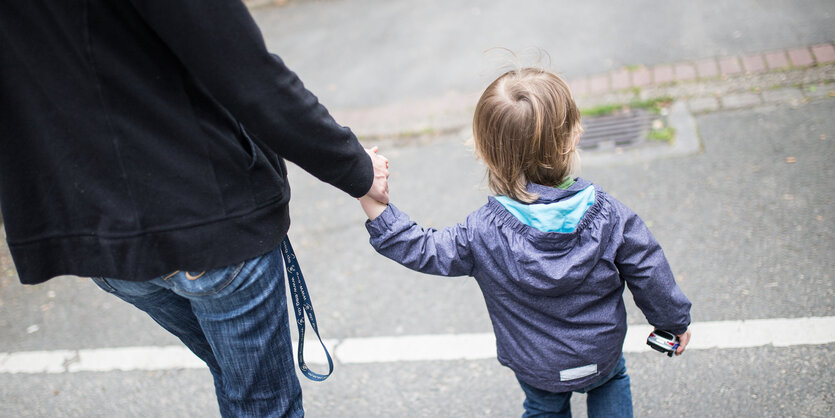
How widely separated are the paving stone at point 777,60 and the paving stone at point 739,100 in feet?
1.31

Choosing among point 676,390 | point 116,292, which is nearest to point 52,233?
point 116,292

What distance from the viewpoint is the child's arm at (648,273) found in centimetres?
177

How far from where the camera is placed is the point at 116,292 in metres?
1.73

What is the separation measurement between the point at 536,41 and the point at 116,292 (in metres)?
Result: 4.52

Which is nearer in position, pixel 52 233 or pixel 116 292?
pixel 52 233

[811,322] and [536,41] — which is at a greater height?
[811,322]

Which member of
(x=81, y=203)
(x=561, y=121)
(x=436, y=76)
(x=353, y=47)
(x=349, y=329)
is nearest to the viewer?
(x=81, y=203)

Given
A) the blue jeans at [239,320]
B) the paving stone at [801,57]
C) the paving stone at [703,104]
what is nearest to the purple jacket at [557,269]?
the blue jeans at [239,320]

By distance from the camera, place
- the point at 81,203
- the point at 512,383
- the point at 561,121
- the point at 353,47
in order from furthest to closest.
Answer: the point at 353,47 < the point at 512,383 < the point at 561,121 < the point at 81,203

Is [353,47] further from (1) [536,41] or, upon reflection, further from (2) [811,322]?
(2) [811,322]

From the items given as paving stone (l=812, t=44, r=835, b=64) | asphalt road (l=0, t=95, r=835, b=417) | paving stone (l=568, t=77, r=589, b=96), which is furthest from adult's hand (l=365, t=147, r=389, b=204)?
paving stone (l=812, t=44, r=835, b=64)

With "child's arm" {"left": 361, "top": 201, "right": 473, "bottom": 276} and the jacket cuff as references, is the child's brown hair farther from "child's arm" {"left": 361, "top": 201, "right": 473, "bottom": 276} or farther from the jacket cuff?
the jacket cuff

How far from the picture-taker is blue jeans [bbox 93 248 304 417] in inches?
63.4

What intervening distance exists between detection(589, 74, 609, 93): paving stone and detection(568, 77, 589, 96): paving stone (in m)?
0.03
